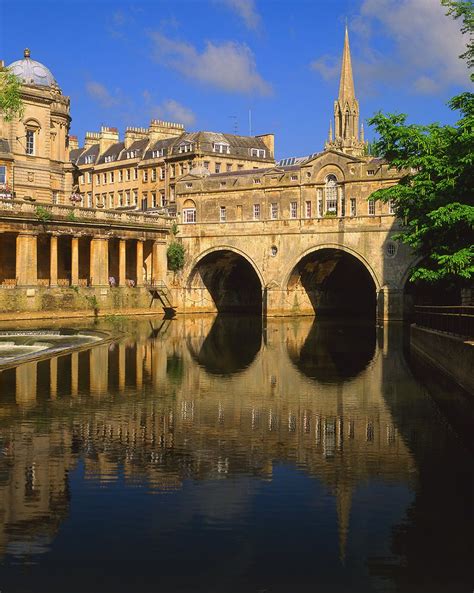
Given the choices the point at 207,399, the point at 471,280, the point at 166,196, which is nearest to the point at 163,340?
the point at 471,280

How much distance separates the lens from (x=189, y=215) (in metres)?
67.1

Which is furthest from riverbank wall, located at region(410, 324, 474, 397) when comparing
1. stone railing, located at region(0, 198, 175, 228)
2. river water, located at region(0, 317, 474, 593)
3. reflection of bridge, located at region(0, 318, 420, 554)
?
stone railing, located at region(0, 198, 175, 228)

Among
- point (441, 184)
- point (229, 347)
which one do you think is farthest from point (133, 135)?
point (441, 184)

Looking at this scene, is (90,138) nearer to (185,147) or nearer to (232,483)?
(185,147)

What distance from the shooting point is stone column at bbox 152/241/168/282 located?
65312 mm

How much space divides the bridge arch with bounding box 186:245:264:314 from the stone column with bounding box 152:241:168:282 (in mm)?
2184

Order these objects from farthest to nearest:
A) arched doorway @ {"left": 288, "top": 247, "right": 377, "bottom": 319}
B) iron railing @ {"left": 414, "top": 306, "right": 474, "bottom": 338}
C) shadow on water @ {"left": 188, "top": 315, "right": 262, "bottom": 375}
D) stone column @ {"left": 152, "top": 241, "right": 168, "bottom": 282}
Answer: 1. stone column @ {"left": 152, "top": 241, "right": 168, "bottom": 282}
2. arched doorway @ {"left": 288, "top": 247, "right": 377, "bottom": 319}
3. shadow on water @ {"left": 188, "top": 315, "right": 262, "bottom": 375}
4. iron railing @ {"left": 414, "top": 306, "right": 474, "bottom": 338}

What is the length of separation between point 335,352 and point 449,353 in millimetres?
11209

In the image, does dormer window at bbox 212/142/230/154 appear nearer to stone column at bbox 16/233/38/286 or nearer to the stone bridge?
the stone bridge

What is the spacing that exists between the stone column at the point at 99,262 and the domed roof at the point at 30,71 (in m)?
A: 18.0

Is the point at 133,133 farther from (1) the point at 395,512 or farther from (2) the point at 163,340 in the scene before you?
(1) the point at 395,512

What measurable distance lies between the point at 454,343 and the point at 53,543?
16745 mm

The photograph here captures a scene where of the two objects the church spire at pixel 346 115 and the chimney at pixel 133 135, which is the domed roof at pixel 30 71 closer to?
the chimney at pixel 133 135

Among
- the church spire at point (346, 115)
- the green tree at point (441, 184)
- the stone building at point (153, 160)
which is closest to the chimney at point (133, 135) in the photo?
the stone building at point (153, 160)
